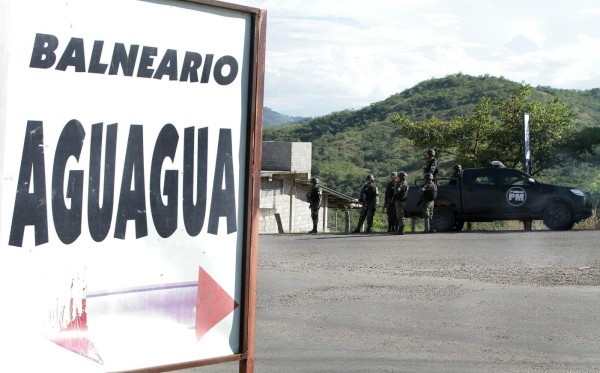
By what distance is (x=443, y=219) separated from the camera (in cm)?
2547

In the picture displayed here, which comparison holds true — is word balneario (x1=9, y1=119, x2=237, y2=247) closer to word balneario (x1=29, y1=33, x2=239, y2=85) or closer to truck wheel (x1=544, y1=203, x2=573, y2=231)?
word balneario (x1=29, y1=33, x2=239, y2=85)

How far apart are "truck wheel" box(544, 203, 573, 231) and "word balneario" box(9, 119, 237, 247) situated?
21.3m

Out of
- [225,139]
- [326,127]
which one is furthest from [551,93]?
[225,139]

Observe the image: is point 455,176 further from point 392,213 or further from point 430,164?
point 392,213

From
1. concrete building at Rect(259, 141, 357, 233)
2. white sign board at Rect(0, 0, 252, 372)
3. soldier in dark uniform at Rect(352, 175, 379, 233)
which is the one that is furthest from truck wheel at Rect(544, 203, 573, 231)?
white sign board at Rect(0, 0, 252, 372)

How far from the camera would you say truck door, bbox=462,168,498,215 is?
25.1 m

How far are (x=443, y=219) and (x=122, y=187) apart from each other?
72.0 ft

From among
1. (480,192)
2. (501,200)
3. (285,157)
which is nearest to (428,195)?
(480,192)

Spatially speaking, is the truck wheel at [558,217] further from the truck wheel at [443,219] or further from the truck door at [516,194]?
the truck wheel at [443,219]

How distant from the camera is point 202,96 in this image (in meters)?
4.32

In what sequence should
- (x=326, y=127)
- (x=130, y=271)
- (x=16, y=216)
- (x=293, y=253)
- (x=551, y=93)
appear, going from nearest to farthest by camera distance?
(x=16, y=216)
(x=130, y=271)
(x=293, y=253)
(x=551, y=93)
(x=326, y=127)

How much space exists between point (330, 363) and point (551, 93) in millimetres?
93025

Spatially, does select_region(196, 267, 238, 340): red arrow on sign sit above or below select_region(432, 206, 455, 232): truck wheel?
below

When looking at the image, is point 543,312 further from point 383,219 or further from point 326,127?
point 326,127
